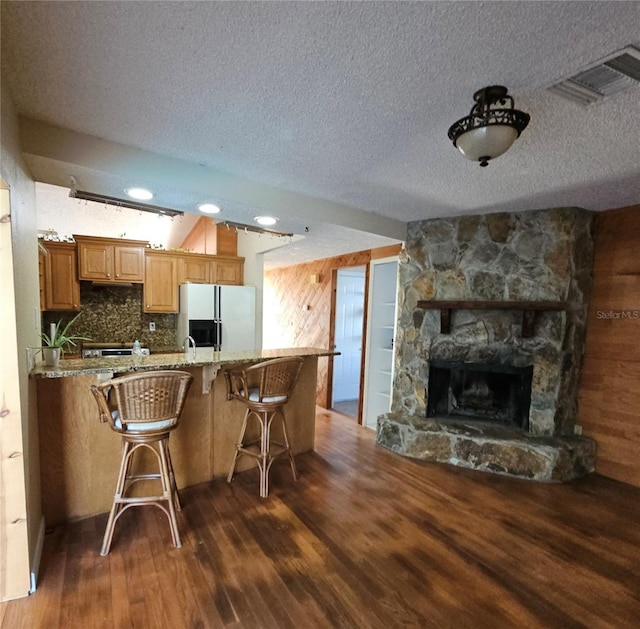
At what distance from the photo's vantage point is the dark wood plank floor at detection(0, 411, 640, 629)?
1565 millimetres

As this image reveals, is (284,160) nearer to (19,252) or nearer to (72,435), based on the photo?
(19,252)

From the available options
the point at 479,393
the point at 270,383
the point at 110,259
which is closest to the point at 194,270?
the point at 110,259

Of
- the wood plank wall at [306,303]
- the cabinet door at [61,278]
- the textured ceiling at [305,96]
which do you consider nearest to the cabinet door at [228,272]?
the wood plank wall at [306,303]

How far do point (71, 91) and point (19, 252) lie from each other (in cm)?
78

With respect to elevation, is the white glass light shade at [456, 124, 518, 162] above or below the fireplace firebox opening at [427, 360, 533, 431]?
above

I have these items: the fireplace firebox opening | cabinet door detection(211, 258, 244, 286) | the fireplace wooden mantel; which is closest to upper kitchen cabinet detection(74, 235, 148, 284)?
cabinet door detection(211, 258, 244, 286)

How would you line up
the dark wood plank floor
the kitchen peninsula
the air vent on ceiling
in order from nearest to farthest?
the air vent on ceiling
the dark wood plank floor
the kitchen peninsula

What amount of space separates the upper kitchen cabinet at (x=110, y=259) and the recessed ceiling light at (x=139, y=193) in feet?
7.79

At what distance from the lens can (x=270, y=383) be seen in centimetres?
255

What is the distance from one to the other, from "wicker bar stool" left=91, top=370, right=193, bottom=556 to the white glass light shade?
1.88 meters

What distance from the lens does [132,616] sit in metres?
1.52

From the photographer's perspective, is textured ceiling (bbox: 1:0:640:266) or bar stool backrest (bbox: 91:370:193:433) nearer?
textured ceiling (bbox: 1:0:640:266)

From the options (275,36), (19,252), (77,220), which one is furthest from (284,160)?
(77,220)

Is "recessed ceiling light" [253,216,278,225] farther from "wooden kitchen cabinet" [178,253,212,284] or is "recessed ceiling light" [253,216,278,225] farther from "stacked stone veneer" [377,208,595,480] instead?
"wooden kitchen cabinet" [178,253,212,284]
